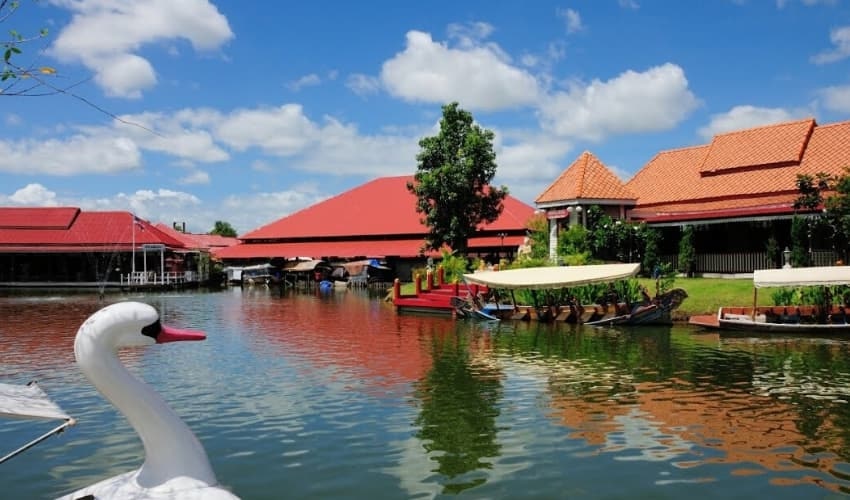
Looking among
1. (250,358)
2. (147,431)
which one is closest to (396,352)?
(250,358)

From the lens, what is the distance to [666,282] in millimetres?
26453

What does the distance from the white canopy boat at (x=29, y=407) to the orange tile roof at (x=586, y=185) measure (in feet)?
104

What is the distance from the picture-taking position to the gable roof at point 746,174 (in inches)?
1307

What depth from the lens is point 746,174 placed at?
35938 mm

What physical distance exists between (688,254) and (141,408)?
99.7 feet

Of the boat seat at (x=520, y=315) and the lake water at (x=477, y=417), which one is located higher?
the boat seat at (x=520, y=315)

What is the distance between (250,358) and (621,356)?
899 cm

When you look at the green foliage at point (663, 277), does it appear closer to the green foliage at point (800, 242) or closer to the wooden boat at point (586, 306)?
the wooden boat at point (586, 306)

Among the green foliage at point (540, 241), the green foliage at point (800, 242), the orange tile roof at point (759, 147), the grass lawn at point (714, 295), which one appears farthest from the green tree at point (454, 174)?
the green foliage at point (800, 242)

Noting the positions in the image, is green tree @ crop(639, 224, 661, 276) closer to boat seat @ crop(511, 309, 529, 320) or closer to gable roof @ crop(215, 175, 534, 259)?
boat seat @ crop(511, 309, 529, 320)

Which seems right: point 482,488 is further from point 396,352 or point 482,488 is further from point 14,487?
point 396,352

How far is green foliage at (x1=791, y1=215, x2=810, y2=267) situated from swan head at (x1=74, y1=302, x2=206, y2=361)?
28624 millimetres

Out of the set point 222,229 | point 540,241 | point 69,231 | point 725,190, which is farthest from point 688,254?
point 222,229

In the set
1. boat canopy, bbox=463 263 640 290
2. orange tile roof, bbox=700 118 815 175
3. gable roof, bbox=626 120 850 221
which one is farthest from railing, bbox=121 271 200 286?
orange tile roof, bbox=700 118 815 175
